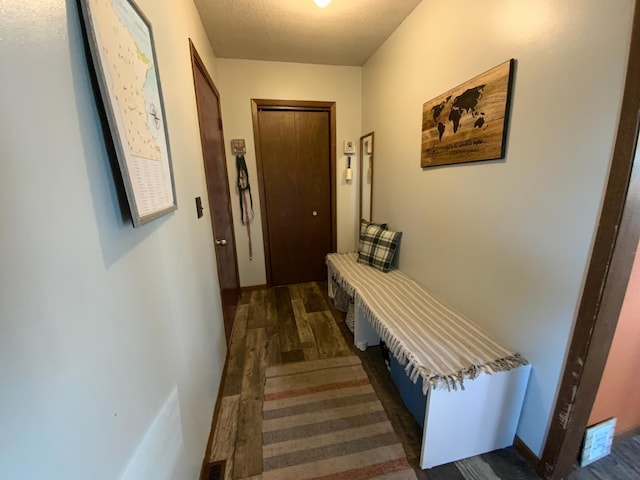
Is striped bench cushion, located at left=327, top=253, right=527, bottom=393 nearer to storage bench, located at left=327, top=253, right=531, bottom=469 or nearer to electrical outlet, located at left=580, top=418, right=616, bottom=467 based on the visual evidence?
storage bench, located at left=327, top=253, right=531, bottom=469

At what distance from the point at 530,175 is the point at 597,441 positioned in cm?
124

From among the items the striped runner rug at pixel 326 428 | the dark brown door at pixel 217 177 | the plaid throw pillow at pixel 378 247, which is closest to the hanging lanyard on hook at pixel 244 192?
the dark brown door at pixel 217 177

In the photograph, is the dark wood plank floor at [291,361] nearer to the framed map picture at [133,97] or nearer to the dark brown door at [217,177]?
the dark brown door at [217,177]

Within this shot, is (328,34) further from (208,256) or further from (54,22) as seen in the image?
(54,22)

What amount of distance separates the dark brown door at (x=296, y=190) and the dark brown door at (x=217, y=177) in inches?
20.0

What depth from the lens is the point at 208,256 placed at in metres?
1.74

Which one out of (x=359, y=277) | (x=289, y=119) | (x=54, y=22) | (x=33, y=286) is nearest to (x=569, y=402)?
(x=359, y=277)

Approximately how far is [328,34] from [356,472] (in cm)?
293

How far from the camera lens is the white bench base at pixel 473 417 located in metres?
1.19

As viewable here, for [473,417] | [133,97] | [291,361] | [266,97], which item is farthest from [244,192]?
[473,417]

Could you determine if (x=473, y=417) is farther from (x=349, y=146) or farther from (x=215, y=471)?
(x=349, y=146)

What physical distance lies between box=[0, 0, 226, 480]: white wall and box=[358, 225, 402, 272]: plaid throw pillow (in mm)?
1759

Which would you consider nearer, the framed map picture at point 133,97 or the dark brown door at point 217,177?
the framed map picture at point 133,97

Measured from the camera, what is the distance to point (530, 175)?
3.78 feet
